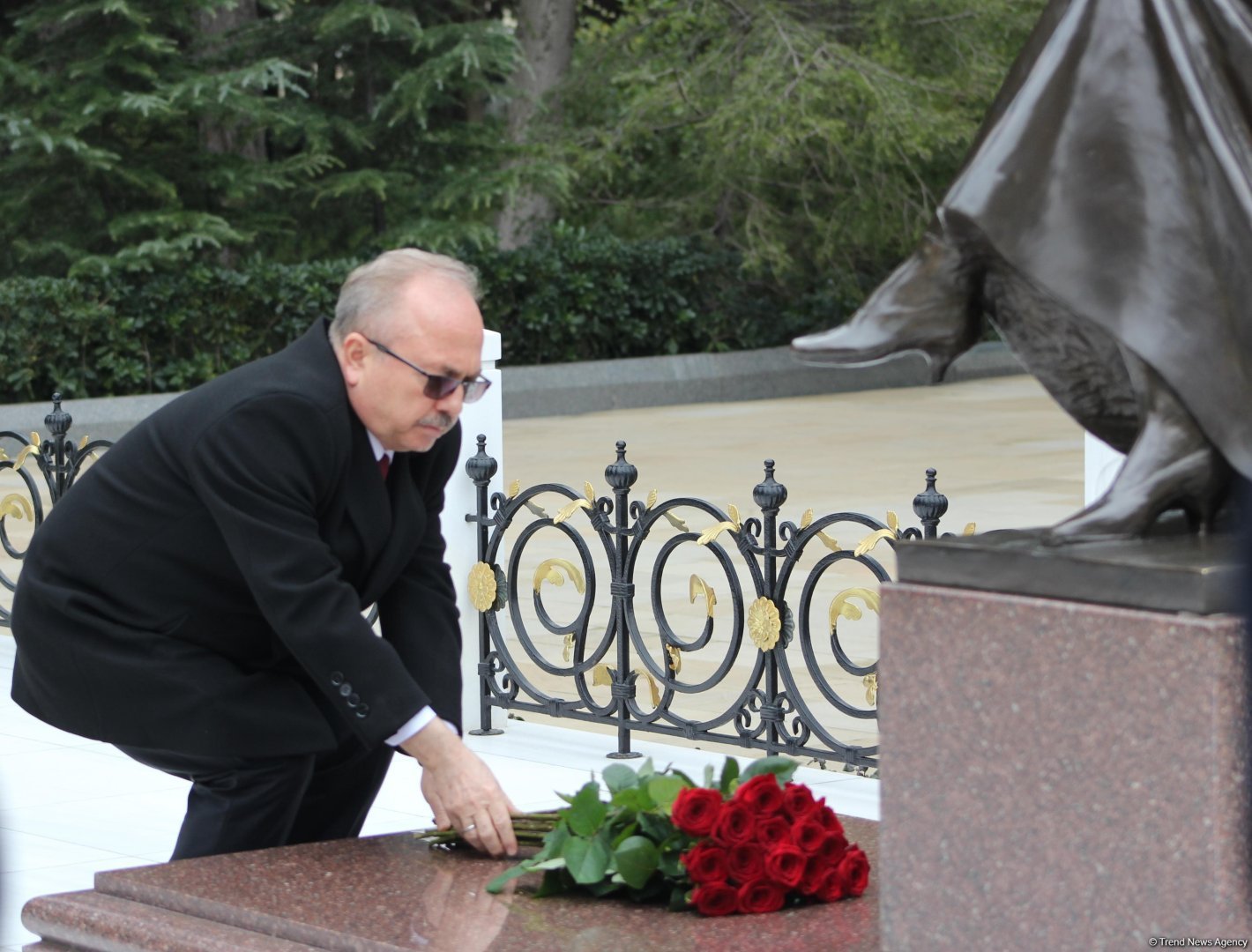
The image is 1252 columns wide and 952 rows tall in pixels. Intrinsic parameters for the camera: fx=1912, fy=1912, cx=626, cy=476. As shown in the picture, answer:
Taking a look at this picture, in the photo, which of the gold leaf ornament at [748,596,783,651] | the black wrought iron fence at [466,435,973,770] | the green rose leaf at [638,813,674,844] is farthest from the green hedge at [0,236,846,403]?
the green rose leaf at [638,813,674,844]

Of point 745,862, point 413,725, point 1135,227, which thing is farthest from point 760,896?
point 1135,227

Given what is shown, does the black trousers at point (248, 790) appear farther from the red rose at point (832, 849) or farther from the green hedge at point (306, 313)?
the green hedge at point (306, 313)

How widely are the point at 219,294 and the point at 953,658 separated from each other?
1879 centimetres

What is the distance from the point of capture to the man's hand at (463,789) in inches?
142

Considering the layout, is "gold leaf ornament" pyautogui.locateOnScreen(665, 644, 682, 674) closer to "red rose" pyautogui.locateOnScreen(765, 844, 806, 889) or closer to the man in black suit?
the man in black suit

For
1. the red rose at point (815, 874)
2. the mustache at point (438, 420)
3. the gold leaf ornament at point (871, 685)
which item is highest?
the mustache at point (438, 420)

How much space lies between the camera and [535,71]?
25922 mm

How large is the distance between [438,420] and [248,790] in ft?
2.89

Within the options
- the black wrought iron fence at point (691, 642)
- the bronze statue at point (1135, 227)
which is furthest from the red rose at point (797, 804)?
the black wrought iron fence at point (691, 642)

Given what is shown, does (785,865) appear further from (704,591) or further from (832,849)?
(704,591)

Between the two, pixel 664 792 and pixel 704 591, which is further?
pixel 704 591

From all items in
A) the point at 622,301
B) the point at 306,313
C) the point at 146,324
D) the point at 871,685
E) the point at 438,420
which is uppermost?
the point at 622,301

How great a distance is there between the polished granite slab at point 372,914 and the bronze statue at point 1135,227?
921 mm

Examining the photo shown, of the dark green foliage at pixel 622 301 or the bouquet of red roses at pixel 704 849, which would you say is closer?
the bouquet of red roses at pixel 704 849
